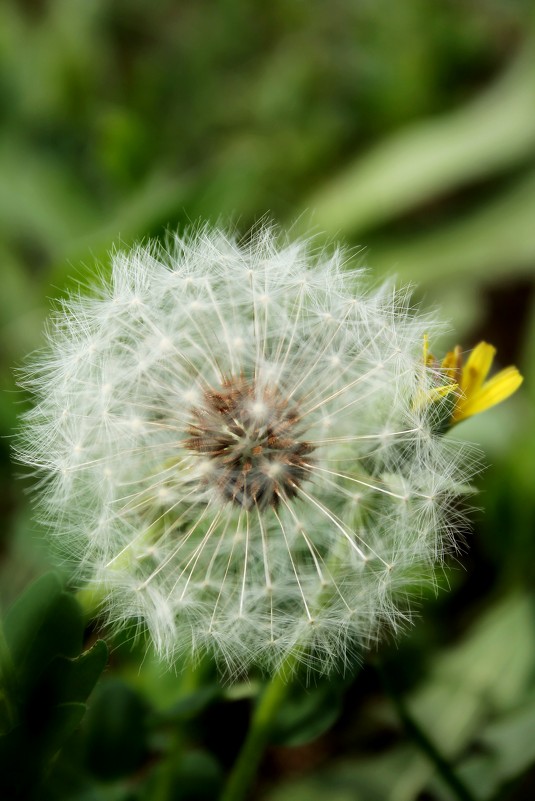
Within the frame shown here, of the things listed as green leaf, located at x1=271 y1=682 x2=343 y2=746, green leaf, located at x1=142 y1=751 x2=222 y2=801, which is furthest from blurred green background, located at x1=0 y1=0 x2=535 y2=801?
green leaf, located at x1=271 y1=682 x2=343 y2=746

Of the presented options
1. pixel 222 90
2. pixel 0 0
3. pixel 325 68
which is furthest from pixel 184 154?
pixel 0 0

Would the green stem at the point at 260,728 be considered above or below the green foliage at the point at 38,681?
below

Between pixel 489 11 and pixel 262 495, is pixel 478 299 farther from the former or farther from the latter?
pixel 262 495

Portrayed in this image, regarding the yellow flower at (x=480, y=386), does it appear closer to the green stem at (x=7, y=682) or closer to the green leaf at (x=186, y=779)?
the green stem at (x=7, y=682)

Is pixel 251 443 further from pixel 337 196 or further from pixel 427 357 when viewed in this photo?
pixel 337 196

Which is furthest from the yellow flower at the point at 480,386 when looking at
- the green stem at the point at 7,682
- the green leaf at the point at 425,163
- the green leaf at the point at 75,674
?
the green leaf at the point at 425,163

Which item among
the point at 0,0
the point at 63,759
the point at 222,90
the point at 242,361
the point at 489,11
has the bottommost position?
the point at 63,759

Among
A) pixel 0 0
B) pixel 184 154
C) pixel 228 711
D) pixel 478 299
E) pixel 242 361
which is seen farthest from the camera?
pixel 0 0

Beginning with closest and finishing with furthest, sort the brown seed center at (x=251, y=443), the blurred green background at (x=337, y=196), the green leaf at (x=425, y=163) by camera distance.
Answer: the brown seed center at (x=251, y=443) → the blurred green background at (x=337, y=196) → the green leaf at (x=425, y=163)
